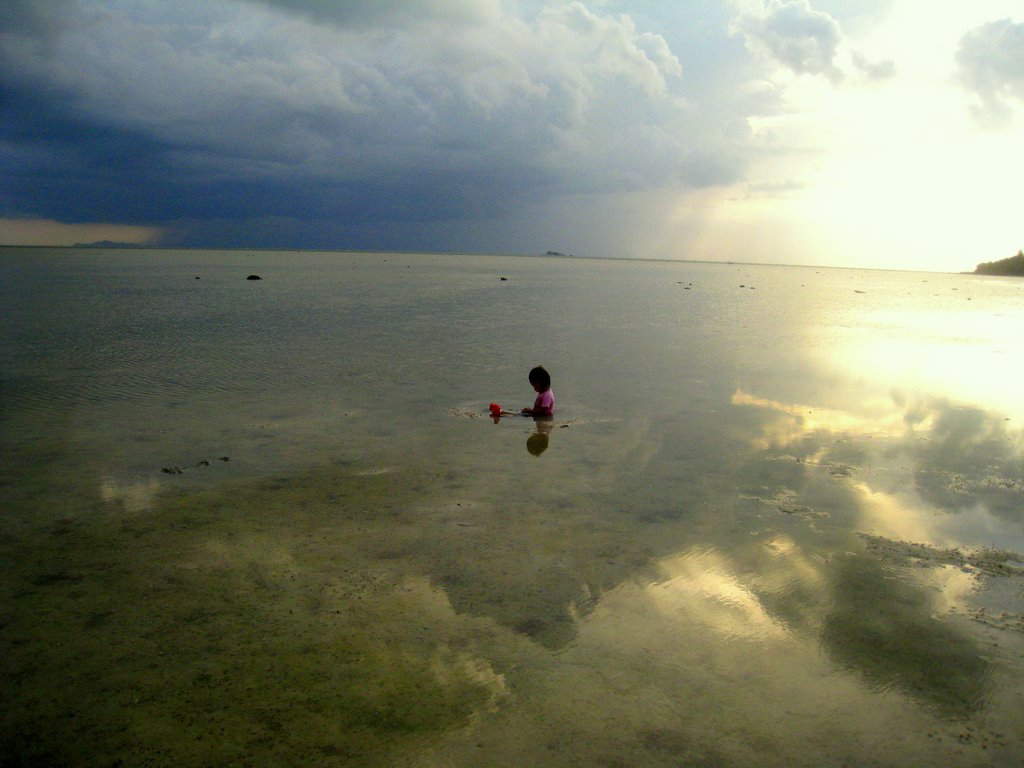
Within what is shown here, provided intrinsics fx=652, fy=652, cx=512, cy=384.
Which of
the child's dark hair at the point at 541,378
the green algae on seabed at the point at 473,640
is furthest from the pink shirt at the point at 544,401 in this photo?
the green algae on seabed at the point at 473,640

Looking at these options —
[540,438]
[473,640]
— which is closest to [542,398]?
[540,438]

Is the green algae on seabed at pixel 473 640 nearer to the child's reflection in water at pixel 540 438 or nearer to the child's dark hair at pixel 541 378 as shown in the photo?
the child's reflection in water at pixel 540 438

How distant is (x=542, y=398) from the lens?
13250 mm

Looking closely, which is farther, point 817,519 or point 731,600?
point 817,519

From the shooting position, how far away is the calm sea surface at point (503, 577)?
4.38 m

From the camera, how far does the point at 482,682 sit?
15.9 feet

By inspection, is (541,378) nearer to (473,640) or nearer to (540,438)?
(540,438)

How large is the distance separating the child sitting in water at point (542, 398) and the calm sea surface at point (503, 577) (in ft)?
1.17

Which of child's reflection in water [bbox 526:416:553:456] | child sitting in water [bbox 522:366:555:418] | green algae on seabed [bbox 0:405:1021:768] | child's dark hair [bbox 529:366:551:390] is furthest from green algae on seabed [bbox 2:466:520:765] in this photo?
child's dark hair [bbox 529:366:551:390]

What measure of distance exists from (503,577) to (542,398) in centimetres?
702

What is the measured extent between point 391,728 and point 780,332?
30.2 meters

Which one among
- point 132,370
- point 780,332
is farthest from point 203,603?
point 780,332

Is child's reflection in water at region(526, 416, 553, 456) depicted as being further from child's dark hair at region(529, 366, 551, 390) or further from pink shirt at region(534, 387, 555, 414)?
child's dark hair at region(529, 366, 551, 390)

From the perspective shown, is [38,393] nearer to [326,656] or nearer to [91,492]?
[91,492]
